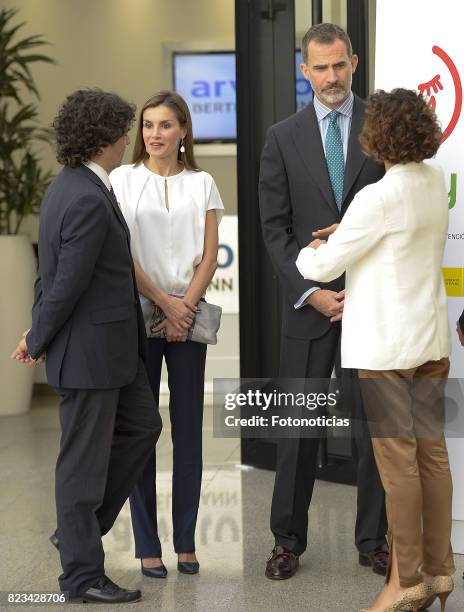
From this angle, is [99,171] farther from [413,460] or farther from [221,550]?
[221,550]

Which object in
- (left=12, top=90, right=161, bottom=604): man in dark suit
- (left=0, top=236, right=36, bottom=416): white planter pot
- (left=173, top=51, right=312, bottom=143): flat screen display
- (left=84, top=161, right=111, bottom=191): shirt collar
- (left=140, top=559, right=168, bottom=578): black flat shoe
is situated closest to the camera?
(left=12, top=90, right=161, bottom=604): man in dark suit

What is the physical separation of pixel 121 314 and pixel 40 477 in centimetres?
240

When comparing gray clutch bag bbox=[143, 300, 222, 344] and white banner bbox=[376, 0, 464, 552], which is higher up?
white banner bbox=[376, 0, 464, 552]

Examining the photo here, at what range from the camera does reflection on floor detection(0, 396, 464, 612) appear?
3.43 metres

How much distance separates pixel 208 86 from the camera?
1021 cm

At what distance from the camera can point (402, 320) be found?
118 inches

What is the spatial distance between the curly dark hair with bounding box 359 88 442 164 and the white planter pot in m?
4.73

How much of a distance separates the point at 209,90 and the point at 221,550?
6895 mm

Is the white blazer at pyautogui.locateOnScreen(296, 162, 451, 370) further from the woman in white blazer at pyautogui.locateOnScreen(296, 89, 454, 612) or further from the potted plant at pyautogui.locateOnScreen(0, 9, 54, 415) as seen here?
the potted plant at pyautogui.locateOnScreen(0, 9, 54, 415)

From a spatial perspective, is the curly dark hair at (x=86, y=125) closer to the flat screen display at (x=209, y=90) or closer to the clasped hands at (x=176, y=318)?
the clasped hands at (x=176, y=318)

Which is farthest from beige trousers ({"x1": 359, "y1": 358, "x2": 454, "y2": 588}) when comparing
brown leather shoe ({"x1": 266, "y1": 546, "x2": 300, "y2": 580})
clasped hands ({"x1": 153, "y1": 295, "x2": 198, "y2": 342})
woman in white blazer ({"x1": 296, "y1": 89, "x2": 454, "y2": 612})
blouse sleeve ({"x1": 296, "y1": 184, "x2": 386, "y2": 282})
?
clasped hands ({"x1": 153, "y1": 295, "x2": 198, "y2": 342})

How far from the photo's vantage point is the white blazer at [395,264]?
2957 mm

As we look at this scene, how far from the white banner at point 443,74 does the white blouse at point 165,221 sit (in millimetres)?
768

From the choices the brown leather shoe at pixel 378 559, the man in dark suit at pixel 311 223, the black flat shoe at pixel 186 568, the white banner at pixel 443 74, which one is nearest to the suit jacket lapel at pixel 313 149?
the man in dark suit at pixel 311 223
